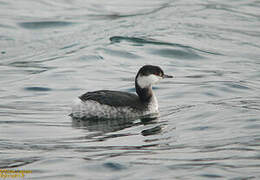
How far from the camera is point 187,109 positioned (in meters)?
11.5

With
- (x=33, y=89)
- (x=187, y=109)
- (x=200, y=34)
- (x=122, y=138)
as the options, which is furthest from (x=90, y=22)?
(x=122, y=138)

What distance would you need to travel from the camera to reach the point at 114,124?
10531 millimetres

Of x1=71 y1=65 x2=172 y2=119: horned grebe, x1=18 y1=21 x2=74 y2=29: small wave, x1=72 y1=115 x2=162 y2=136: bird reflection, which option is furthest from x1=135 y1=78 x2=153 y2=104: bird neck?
x1=18 y1=21 x2=74 y2=29: small wave

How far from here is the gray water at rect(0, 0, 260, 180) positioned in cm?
801

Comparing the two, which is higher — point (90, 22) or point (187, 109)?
point (90, 22)

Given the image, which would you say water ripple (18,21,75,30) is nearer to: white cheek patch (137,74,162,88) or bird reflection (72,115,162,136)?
white cheek patch (137,74,162,88)

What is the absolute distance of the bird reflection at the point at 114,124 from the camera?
10.0 metres

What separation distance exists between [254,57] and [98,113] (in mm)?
6957

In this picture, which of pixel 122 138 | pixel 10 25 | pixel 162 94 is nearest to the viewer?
pixel 122 138

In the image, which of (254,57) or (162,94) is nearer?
(162,94)

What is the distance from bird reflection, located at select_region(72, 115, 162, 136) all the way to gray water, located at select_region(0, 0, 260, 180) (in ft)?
0.12

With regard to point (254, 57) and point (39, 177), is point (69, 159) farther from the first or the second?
point (254, 57)

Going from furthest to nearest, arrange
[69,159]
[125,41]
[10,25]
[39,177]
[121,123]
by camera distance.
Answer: [10,25] → [125,41] → [121,123] → [69,159] → [39,177]

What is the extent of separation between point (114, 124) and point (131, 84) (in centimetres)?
348
